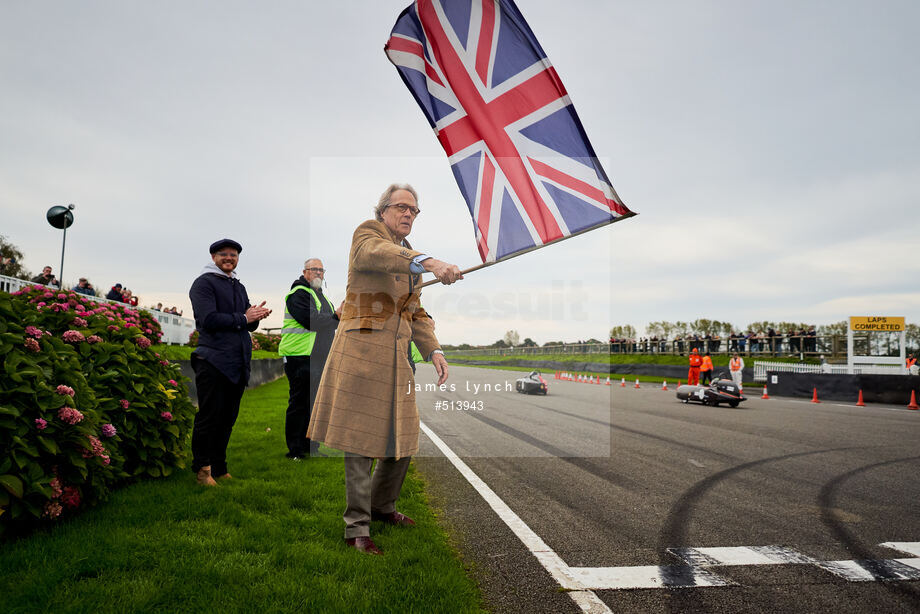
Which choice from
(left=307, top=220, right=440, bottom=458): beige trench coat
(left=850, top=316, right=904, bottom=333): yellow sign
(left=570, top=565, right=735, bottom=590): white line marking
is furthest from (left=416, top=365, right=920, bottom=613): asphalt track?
(left=850, top=316, right=904, bottom=333): yellow sign

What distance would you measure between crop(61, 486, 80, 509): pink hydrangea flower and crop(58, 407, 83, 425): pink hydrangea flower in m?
0.43

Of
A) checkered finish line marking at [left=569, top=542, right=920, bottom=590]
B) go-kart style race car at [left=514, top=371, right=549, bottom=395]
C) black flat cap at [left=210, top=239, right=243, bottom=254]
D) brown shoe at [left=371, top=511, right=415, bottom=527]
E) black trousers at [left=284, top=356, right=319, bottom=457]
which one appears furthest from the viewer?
go-kart style race car at [left=514, top=371, right=549, bottom=395]

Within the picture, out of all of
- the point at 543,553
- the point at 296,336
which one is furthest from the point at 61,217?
the point at 543,553

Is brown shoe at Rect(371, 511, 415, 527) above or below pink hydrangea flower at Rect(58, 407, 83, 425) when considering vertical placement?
below

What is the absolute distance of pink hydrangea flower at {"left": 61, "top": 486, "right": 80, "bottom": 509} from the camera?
330 centimetres

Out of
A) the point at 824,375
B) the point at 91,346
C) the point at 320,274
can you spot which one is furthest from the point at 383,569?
the point at 824,375

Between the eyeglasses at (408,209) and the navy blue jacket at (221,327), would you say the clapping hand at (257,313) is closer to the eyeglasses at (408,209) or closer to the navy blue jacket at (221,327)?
the navy blue jacket at (221,327)

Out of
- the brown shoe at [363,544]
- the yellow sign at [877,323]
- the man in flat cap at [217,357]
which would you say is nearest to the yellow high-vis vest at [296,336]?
the man in flat cap at [217,357]

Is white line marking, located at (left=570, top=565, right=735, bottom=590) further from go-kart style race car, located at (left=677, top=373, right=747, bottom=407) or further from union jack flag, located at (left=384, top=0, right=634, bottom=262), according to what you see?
go-kart style race car, located at (left=677, top=373, right=747, bottom=407)

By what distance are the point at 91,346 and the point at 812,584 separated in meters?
5.30

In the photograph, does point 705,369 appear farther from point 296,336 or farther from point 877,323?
point 296,336

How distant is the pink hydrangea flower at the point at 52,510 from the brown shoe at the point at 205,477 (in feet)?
4.14

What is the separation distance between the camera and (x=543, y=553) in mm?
3307

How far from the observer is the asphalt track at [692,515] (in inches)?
110
